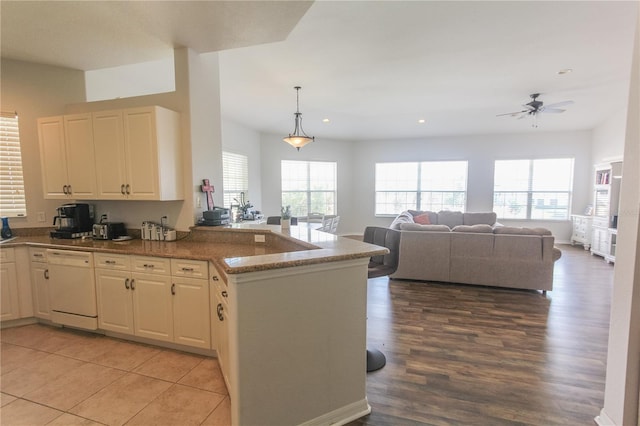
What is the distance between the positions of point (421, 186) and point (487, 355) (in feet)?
21.4

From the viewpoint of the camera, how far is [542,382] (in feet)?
7.46

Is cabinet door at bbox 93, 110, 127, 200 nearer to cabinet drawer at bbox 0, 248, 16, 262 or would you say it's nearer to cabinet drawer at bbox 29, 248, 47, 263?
cabinet drawer at bbox 29, 248, 47, 263

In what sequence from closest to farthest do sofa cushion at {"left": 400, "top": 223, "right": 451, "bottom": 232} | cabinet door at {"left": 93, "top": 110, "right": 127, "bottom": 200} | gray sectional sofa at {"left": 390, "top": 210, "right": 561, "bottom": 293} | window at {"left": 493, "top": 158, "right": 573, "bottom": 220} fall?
cabinet door at {"left": 93, "top": 110, "right": 127, "bottom": 200}, gray sectional sofa at {"left": 390, "top": 210, "right": 561, "bottom": 293}, sofa cushion at {"left": 400, "top": 223, "right": 451, "bottom": 232}, window at {"left": 493, "top": 158, "right": 573, "bottom": 220}

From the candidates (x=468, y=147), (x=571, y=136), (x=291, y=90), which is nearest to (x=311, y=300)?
(x=291, y=90)

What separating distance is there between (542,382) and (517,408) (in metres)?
0.45

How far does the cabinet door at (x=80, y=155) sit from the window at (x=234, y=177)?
9.59 ft

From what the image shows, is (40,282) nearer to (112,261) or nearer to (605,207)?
(112,261)

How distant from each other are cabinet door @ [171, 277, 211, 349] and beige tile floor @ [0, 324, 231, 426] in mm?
185

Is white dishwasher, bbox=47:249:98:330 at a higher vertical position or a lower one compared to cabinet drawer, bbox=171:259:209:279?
lower

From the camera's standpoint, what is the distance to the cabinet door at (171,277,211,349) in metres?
2.53

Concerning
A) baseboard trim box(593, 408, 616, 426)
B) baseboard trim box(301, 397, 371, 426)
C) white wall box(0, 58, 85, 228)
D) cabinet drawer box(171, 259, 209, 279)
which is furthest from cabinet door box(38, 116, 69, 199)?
baseboard trim box(593, 408, 616, 426)

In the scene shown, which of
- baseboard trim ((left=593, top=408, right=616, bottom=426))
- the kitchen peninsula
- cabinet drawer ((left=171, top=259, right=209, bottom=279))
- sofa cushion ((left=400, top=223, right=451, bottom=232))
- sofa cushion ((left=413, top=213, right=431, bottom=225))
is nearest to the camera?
the kitchen peninsula

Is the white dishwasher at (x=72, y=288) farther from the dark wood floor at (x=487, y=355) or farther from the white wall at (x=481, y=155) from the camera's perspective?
the white wall at (x=481, y=155)

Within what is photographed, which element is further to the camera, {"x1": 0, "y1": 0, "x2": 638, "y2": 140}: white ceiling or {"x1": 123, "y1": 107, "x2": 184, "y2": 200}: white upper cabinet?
{"x1": 123, "y1": 107, "x2": 184, "y2": 200}: white upper cabinet
